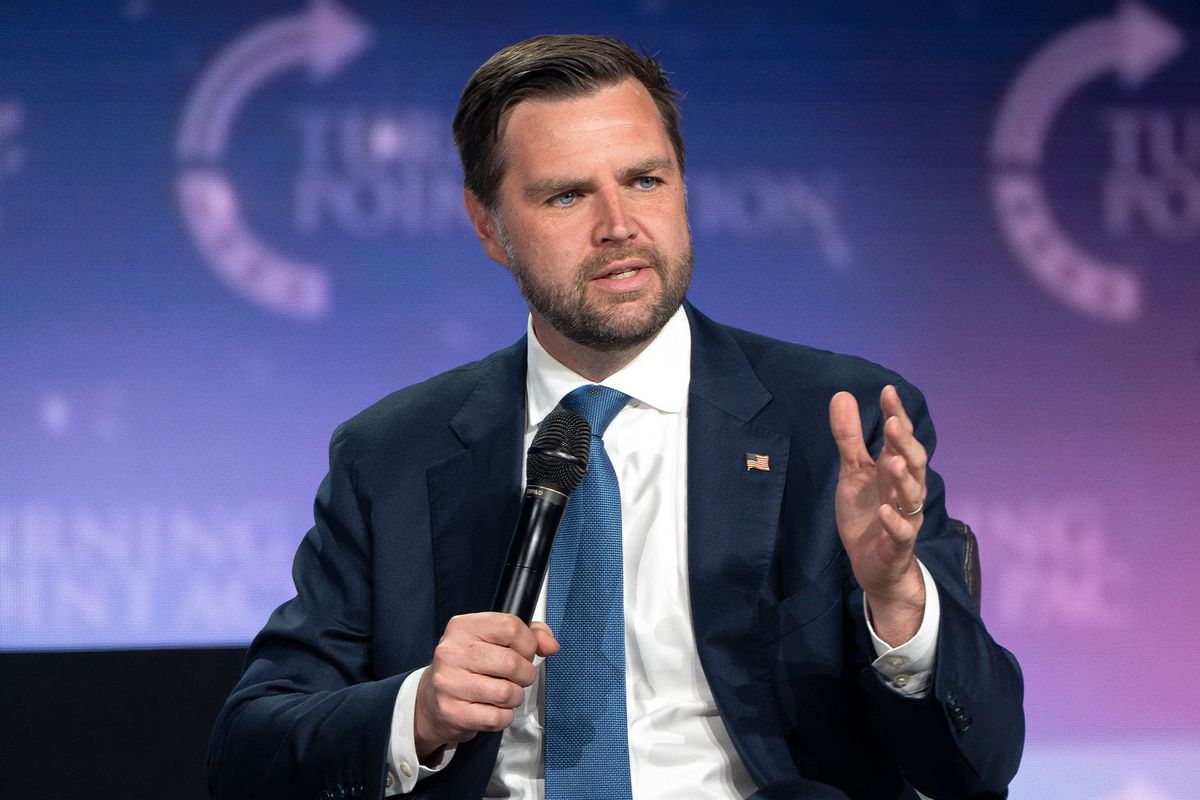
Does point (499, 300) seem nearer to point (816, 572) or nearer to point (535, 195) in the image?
point (535, 195)

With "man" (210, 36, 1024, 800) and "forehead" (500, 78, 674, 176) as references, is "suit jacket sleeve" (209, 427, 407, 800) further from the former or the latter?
"forehead" (500, 78, 674, 176)

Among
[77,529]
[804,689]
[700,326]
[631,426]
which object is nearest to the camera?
[804,689]

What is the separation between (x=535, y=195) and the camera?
2.06 m

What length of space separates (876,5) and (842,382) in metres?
2.07

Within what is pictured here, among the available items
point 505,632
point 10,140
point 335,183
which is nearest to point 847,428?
point 505,632

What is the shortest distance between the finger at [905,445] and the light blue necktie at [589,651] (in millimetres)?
495

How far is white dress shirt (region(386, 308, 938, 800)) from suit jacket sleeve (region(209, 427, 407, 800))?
5 cm

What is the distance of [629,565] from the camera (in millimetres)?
1906

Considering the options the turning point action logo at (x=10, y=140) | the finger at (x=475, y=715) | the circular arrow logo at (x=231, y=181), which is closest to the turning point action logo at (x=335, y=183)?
the circular arrow logo at (x=231, y=181)

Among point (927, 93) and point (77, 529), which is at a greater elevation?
point (927, 93)

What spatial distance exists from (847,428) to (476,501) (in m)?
0.62

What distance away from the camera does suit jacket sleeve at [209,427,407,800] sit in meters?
1.74

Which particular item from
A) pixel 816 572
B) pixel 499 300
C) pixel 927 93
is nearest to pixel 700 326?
pixel 816 572

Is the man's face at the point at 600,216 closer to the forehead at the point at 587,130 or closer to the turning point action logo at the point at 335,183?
the forehead at the point at 587,130
